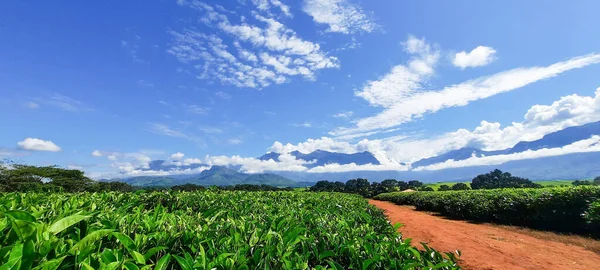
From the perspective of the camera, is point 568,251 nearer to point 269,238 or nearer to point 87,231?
point 269,238

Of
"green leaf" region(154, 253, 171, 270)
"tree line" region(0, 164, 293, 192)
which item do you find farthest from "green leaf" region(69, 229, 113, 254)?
"tree line" region(0, 164, 293, 192)

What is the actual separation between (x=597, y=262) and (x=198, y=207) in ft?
36.3

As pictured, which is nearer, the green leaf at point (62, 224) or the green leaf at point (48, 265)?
the green leaf at point (48, 265)

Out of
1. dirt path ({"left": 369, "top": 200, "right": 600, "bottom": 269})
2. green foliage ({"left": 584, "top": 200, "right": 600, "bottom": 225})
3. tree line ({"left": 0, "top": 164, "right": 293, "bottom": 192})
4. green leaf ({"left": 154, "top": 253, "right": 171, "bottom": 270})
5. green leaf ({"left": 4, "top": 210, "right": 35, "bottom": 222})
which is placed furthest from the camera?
tree line ({"left": 0, "top": 164, "right": 293, "bottom": 192})

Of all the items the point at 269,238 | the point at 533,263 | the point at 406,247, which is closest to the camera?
the point at 269,238

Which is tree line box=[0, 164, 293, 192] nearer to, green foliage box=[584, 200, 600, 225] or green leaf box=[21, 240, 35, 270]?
green foliage box=[584, 200, 600, 225]

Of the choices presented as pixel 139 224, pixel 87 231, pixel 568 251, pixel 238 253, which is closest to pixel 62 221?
pixel 87 231

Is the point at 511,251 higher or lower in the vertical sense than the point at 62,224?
lower

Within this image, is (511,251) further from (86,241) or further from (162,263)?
(86,241)

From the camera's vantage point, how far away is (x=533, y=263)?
7.95 m

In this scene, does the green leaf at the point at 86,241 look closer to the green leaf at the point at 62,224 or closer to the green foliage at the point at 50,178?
the green leaf at the point at 62,224

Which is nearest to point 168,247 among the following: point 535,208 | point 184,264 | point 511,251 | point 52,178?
point 184,264

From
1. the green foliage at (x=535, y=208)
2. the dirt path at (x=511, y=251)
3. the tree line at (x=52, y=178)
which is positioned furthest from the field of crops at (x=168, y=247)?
the tree line at (x=52, y=178)

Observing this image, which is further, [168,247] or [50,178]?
[50,178]
